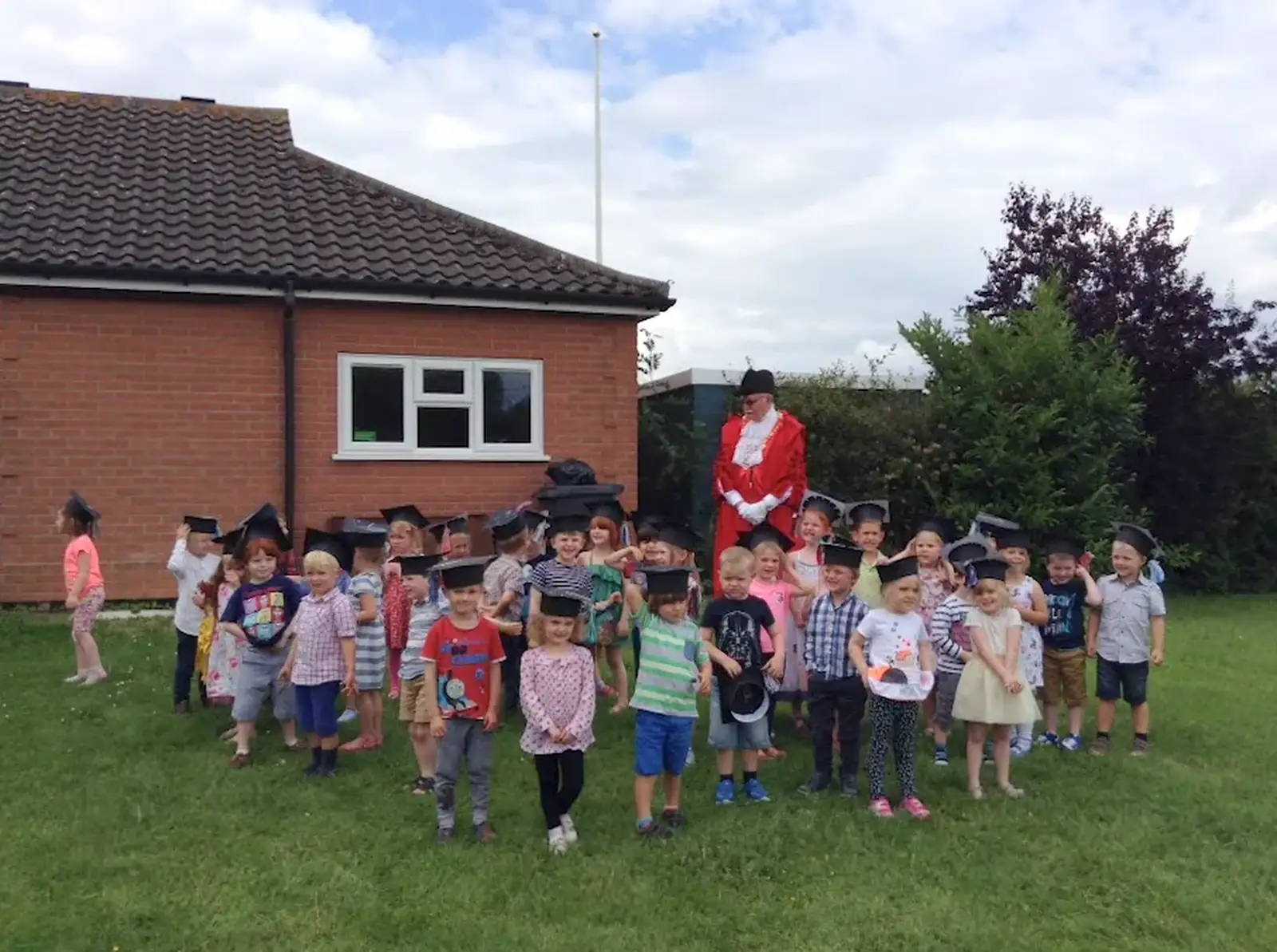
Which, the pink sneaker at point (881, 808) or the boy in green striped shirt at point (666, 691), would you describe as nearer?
the boy in green striped shirt at point (666, 691)

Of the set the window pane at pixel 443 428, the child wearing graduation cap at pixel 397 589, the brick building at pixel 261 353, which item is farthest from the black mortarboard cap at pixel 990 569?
the window pane at pixel 443 428

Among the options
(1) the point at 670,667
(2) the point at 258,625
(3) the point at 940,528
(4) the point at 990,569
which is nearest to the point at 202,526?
(2) the point at 258,625

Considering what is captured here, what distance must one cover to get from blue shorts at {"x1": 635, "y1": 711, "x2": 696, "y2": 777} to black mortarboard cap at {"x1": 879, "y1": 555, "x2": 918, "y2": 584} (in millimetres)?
1297

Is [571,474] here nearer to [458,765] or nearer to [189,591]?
[189,591]

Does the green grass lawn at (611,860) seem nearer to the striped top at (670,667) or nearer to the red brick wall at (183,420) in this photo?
the striped top at (670,667)

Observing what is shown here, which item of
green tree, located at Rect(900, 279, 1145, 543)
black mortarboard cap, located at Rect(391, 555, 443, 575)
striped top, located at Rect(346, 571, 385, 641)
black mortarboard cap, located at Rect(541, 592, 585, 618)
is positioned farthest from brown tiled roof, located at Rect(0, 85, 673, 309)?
black mortarboard cap, located at Rect(541, 592, 585, 618)

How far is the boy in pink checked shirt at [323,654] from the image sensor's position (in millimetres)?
6055

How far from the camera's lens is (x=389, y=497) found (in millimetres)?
11930

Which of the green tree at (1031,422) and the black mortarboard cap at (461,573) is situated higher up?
the green tree at (1031,422)

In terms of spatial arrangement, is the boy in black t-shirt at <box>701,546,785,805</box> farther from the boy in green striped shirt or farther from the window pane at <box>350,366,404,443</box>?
the window pane at <box>350,366,404,443</box>

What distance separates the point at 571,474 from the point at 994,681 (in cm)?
672

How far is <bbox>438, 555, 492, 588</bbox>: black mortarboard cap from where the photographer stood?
5035 millimetres

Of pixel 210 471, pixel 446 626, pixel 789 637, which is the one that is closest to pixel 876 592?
pixel 789 637

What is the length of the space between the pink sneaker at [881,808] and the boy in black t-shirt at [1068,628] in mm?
1811
